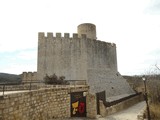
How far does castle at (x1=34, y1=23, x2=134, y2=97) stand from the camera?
19.9m

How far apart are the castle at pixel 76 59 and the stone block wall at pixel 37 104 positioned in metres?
6.87

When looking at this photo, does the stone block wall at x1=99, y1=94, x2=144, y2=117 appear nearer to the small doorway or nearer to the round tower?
the small doorway

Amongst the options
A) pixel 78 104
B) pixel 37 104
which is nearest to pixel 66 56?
pixel 78 104

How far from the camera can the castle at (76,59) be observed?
785 inches

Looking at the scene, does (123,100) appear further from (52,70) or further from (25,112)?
(25,112)

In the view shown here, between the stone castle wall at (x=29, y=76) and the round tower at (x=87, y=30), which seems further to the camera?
the round tower at (x=87, y=30)

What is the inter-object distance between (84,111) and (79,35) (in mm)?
11938

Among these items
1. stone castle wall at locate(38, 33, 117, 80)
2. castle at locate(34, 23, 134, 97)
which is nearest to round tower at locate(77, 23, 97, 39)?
castle at locate(34, 23, 134, 97)

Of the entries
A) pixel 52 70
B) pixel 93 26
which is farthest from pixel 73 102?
pixel 93 26

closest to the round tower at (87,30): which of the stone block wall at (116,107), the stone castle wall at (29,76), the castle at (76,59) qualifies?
the castle at (76,59)

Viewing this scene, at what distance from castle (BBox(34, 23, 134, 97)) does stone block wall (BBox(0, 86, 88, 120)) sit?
A: 22.6ft

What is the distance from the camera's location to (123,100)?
63.1 ft

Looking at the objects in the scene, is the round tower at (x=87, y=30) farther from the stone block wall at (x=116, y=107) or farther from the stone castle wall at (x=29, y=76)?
the stone block wall at (x=116, y=107)

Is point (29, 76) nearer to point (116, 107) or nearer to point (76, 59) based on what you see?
point (76, 59)
